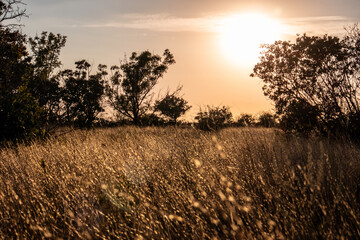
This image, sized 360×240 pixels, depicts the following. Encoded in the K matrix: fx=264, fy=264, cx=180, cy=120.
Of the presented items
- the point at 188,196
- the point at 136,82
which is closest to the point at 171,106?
the point at 136,82

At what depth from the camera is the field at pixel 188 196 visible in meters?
2.39

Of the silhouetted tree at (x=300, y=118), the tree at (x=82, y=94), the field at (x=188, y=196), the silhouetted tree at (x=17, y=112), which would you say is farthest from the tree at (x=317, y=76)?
the tree at (x=82, y=94)

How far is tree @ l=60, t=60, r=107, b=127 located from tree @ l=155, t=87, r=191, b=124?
464cm

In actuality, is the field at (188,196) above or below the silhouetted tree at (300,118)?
Answer: below

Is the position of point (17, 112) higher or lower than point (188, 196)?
higher

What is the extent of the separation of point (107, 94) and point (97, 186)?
1826 centimetres

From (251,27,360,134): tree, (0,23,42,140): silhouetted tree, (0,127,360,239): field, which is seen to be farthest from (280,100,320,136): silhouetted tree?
(0,23,42,140): silhouetted tree

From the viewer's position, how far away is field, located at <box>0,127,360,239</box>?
2395mm

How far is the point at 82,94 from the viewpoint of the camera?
2050cm

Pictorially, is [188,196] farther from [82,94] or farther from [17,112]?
[82,94]

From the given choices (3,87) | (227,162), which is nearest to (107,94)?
(3,87)

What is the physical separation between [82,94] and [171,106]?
23.6ft

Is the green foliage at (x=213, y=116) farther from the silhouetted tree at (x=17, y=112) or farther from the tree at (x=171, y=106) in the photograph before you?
the tree at (x=171, y=106)

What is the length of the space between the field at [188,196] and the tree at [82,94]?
1478 cm
